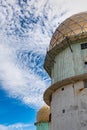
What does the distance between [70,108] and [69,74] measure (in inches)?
118

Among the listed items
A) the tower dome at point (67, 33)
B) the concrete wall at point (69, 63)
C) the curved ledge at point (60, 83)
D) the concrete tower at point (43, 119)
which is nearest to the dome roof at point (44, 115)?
the concrete tower at point (43, 119)

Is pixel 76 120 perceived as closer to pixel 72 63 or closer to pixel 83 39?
pixel 72 63

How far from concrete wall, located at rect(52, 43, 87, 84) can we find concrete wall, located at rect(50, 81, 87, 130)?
3.71ft

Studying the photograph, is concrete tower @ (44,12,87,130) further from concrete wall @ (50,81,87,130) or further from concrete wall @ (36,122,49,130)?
concrete wall @ (36,122,49,130)

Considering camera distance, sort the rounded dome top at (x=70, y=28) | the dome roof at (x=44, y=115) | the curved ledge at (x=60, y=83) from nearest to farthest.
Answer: the curved ledge at (x=60, y=83) < the rounded dome top at (x=70, y=28) < the dome roof at (x=44, y=115)

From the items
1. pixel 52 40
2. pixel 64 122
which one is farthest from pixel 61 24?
pixel 64 122

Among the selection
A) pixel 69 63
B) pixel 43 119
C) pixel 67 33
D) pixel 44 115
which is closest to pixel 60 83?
pixel 69 63

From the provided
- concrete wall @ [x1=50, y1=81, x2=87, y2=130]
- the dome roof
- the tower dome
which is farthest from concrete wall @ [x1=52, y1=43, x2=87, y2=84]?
the dome roof

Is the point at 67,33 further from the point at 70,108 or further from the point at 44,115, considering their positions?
the point at 44,115

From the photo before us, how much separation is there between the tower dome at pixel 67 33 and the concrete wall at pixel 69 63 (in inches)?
25.6

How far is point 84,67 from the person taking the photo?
20047 mm

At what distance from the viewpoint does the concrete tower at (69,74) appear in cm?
1862

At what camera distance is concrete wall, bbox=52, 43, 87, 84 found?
20.3 meters

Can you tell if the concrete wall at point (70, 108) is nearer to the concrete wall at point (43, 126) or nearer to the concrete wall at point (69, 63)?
the concrete wall at point (69, 63)
